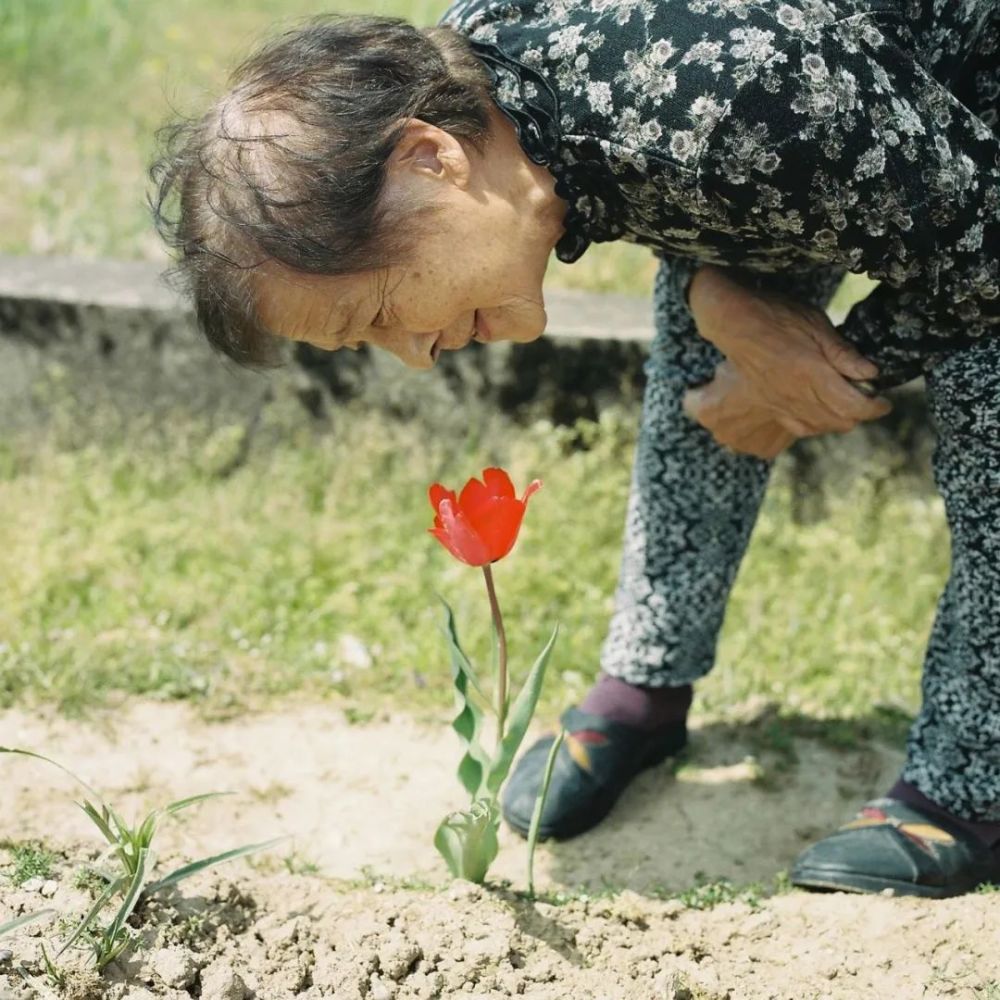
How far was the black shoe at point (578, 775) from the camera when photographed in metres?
2.60

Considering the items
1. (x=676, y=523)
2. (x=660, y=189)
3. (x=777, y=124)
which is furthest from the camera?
(x=676, y=523)

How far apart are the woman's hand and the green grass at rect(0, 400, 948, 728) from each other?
0.91 meters

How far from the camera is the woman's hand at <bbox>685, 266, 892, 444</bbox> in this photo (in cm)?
215

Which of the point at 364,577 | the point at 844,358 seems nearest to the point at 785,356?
the point at 844,358

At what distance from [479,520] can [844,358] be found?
618 mm

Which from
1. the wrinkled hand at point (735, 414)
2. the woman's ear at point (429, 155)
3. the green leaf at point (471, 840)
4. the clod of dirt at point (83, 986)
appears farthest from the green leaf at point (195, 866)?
the wrinkled hand at point (735, 414)

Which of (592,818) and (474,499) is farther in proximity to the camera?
(592,818)

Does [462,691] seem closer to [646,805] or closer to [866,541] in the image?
[646,805]

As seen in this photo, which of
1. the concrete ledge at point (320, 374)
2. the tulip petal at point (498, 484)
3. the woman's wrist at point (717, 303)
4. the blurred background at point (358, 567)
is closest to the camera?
the tulip petal at point (498, 484)

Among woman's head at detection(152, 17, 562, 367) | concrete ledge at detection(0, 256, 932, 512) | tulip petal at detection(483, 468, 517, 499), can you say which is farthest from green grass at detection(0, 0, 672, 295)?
tulip petal at detection(483, 468, 517, 499)

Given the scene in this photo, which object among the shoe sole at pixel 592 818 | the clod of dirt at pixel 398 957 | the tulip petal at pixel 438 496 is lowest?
the shoe sole at pixel 592 818

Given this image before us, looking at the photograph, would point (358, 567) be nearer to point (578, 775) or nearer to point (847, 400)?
point (578, 775)

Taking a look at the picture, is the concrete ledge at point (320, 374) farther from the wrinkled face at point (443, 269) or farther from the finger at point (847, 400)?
the wrinkled face at point (443, 269)

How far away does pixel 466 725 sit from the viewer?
2.14 meters
